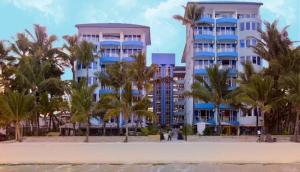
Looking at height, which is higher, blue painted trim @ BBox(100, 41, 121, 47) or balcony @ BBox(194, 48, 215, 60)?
blue painted trim @ BBox(100, 41, 121, 47)

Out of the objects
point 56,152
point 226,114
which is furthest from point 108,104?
point 226,114

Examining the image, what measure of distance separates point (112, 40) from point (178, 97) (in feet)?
89.0

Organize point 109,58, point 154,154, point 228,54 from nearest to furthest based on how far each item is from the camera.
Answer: point 154,154
point 228,54
point 109,58

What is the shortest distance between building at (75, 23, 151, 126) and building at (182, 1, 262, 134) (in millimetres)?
8346

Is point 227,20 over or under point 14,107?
over

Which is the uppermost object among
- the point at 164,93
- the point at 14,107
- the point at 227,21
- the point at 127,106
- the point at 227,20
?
the point at 227,20

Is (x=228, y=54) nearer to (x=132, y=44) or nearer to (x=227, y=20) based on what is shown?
(x=227, y=20)

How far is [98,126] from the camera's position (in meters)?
64.4

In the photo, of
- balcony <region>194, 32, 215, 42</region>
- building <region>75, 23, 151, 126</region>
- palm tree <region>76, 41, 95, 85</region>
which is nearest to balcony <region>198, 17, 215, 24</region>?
balcony <region>194, 32, 215, 42</region>

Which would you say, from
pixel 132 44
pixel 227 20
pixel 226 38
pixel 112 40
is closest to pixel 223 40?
pixel 226 38

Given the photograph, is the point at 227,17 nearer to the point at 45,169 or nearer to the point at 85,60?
the point at 85,60

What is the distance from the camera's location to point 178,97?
305 ft

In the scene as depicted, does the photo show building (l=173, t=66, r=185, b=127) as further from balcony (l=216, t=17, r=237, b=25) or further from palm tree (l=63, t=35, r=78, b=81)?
palm tree (l=63, t=35, r=78, b=81)

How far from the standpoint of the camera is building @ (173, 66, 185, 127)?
90.8 m
